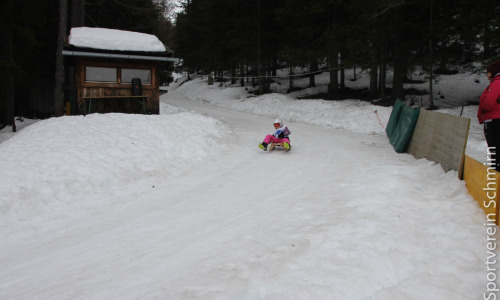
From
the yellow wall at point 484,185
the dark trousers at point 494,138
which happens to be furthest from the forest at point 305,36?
the yellow wall at point 484,185

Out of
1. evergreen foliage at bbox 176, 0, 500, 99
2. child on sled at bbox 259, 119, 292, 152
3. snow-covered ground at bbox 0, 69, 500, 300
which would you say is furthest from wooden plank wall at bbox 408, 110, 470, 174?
evergreen foliage at bbox 176, 0, 500, 99

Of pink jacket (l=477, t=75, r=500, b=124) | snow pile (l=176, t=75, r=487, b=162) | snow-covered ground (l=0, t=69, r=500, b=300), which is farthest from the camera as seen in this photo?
snow pile (l=176, t=75, r=487, b=162)

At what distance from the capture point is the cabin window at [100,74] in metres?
14.4

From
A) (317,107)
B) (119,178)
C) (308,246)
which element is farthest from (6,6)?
(308,246)

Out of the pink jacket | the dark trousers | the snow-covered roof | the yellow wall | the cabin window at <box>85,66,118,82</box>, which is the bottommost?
the yellow wall

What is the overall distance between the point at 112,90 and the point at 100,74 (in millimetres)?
840

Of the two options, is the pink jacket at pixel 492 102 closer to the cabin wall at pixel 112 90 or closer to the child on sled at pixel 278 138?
the child on sled at pixel 278 138

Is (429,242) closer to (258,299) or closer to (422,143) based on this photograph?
(258,299)

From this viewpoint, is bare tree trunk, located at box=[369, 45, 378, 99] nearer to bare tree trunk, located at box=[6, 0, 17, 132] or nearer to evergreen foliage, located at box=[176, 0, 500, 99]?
evergreen foliage, located at box=[176, 0, 500, 99]

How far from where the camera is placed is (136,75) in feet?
50.1

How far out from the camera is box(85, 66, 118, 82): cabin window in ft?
47.1

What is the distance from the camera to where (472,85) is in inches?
906

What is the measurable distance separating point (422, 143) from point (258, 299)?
7633mm

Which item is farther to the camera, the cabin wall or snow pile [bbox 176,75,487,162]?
snow pile [bbox 176,75,487,162]
